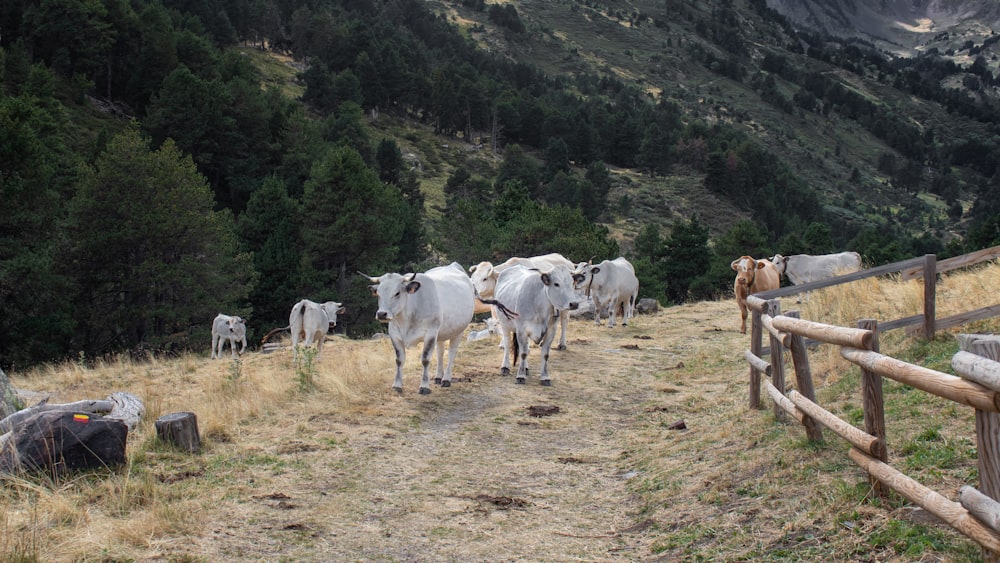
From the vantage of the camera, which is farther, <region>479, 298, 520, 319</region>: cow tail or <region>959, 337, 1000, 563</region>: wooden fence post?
<region>479, 298, 520, 319</region>: cow tail

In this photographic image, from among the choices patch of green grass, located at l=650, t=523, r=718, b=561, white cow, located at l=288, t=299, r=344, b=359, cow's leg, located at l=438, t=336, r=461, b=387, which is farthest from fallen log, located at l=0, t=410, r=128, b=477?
white cow, located at l=288, t=299, r=344, b=359

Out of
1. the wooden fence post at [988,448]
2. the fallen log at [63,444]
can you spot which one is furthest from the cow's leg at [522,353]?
the wooden fence post at [988,448]

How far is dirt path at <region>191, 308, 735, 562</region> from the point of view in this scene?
6273 mm

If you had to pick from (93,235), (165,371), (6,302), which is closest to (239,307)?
(93,235)

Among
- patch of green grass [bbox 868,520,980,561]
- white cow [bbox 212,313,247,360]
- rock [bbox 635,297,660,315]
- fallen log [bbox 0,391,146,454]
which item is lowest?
rock [bbox 635,297,660,315]

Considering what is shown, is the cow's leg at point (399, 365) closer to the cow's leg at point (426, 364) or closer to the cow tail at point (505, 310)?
the cow's leg at point (426, 364)

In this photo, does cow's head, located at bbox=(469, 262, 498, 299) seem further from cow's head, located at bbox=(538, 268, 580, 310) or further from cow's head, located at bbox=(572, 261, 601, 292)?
cow's head, located at bbox=(538, 268, 580, 310)

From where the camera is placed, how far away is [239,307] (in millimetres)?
40594

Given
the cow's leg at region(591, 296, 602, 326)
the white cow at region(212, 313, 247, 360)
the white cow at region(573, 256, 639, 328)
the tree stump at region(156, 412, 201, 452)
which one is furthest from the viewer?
the white cow at region(212, 313, 247, 360)

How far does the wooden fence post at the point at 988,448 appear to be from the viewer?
3963 mm

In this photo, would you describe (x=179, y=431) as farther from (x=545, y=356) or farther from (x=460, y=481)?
(x=545, y=356)

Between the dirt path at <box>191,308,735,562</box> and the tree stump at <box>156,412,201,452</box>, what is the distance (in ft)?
2.83

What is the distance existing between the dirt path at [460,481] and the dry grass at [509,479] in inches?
1.1

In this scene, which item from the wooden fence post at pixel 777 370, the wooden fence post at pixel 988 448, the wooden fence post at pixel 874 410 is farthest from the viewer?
the wooden fence post at pixel 777 370
